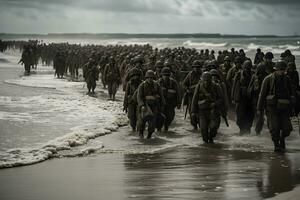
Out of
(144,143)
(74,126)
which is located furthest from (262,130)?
(74,126)

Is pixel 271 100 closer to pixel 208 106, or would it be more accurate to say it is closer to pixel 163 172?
pixel 208 106

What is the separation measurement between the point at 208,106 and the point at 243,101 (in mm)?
2127

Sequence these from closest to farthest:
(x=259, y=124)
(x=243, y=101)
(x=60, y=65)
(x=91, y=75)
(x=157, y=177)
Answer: (x=157, y=177), (x=259, y=124), (x=243, y=101), (x=91, y=75), (x=60, y=65)

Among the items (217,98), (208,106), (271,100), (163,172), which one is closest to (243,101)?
(217,98)

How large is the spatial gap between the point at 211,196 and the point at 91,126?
7.67 m

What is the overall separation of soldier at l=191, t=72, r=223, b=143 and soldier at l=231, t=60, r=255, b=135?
1.71 m

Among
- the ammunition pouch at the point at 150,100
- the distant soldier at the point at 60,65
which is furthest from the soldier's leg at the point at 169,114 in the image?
the distant soldier at the point at 60,65

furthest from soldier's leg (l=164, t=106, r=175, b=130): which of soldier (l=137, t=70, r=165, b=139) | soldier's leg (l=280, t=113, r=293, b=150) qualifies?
soldier's leg (l=280, t=113, r=293, b=150)

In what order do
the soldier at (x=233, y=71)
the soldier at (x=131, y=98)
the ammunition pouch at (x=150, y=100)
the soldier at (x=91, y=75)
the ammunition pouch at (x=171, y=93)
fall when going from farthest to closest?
the soldier at (x=91, y=75) < the soldier at (x=233, y=71) < the ammunition pouch at (x=171, y=93) < the soldier at (x=131, y=98) < the ammunition pouch at (x=150, y=100)

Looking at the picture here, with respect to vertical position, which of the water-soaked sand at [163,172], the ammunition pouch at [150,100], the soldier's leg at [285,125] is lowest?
the water-soaked sand at [163,172]

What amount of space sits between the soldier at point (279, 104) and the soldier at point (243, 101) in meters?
2.64

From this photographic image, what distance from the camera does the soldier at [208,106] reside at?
40.3ft

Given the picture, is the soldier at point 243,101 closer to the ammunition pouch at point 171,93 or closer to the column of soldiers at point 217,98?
the column of soldiers at point 217,98

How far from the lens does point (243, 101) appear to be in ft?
46.5
